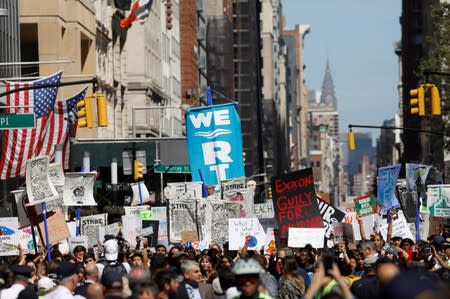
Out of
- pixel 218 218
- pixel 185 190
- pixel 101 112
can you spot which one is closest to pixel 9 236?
pixel 218 218


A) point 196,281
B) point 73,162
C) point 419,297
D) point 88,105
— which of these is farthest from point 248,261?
point 73,162

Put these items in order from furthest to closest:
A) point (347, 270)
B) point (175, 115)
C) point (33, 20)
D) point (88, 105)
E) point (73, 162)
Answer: point (175, 115), point (73, 162), point (33, 20), point (88, 105), point (347, 270)

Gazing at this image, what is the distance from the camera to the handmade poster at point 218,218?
28.5 m

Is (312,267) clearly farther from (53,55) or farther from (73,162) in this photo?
(73,162)

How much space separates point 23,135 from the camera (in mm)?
44938

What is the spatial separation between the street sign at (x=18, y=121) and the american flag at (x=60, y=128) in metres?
13.1

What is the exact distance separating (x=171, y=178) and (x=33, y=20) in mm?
24528

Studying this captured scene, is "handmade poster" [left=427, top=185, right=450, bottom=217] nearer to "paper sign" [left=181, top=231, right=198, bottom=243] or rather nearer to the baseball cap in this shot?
"paper sign" [left=181, top=231, right=198, bottom=243]

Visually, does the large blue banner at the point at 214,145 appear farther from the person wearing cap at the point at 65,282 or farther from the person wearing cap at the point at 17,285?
the person wearing cap at the point at 65,282

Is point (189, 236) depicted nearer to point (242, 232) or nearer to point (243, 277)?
point (242, 232)

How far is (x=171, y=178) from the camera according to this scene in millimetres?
81812

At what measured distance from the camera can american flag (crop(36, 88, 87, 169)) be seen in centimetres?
4544

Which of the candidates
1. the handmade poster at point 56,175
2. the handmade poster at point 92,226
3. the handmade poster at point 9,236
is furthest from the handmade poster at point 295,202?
the handmade poster at point 92,226

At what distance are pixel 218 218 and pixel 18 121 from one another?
5216 mm
